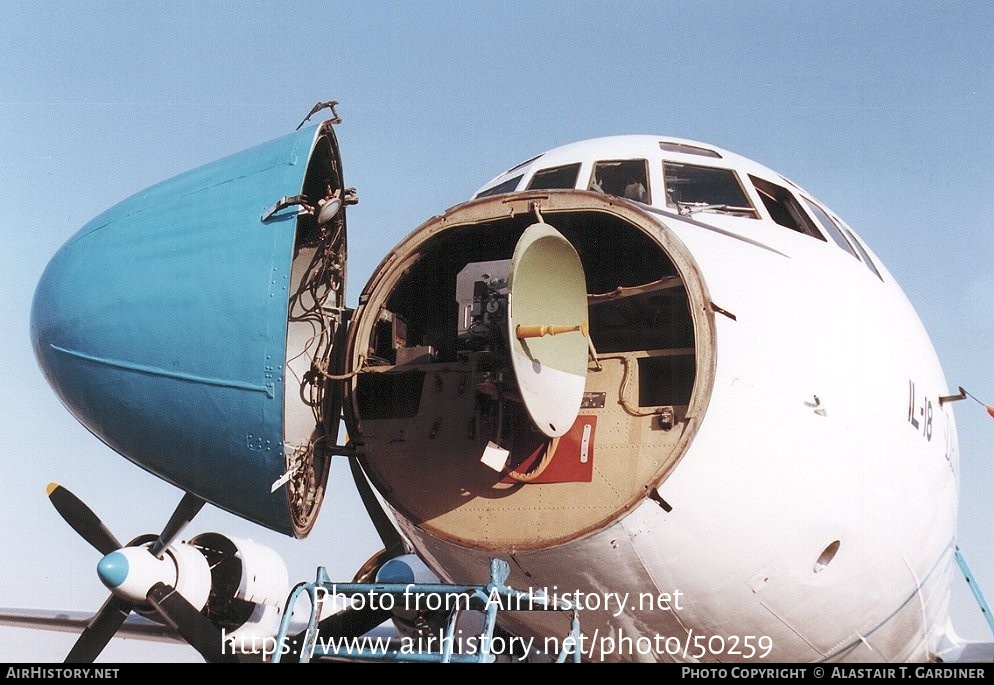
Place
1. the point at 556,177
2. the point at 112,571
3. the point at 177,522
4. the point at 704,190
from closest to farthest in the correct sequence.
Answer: the point at 704,190, the point at 556,177, the point at 112,571, the point at 177,522

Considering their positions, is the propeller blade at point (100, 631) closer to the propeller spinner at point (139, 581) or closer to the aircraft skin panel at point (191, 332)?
the propeller spinner at point (139, 581)

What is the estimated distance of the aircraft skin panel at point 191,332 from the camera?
20.7 feet

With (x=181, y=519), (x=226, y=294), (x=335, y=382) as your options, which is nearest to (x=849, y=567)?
(x=335, y=382)

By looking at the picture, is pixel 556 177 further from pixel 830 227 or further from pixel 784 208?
pixel 830 227

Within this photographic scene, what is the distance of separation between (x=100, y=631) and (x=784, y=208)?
777cm

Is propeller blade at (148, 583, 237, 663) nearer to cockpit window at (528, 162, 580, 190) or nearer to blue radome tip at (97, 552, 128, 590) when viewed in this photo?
blue radome tip at (97, 552, 128, 590)

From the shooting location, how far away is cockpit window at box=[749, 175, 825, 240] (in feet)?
26.1

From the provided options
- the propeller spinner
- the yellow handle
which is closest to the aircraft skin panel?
the propeller spinner

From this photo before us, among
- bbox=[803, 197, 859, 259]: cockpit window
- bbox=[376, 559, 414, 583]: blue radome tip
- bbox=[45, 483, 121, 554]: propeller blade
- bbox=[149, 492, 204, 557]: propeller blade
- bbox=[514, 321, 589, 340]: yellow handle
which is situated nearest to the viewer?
bbox=[514, 321, 589, 340]: yellow handle

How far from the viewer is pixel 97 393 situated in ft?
21.8

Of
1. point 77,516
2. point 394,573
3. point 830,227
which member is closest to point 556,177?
point 830,227

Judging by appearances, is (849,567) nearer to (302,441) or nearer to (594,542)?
(594,542)

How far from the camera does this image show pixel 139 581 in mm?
8867

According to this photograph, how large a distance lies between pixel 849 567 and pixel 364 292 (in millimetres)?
3845
